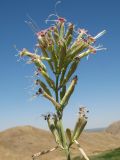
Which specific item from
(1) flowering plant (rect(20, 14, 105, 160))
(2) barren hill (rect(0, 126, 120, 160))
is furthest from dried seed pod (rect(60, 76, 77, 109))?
(2) barren hill (rect(0, 126, 120, 160))

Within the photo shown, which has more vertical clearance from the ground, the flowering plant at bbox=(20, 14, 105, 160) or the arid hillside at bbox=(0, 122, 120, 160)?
the arid hillside at bbox=(0, 122, 120, 160)

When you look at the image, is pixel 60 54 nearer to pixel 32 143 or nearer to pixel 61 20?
pixel 61 20

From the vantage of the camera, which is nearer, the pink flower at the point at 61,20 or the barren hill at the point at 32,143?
the pink flower at the point at 61,20

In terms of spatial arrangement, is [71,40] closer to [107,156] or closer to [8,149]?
[107,156]

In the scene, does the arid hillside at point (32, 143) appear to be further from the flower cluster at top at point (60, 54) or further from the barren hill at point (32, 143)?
the flower cluster at top at point (60, 54)

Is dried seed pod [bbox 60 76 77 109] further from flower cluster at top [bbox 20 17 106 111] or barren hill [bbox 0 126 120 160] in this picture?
barren hill [bbox 0 126 120 160]

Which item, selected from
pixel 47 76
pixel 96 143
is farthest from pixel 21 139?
pixel 47 76

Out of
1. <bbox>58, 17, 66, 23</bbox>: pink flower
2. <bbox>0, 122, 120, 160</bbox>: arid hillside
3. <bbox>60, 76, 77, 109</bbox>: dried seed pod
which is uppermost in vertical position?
<bbox>0, 122, 120, 160</bbox>: arid hillside

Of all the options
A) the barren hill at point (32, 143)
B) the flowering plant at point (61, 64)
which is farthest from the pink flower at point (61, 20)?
the barren hill at point (32, 143)
